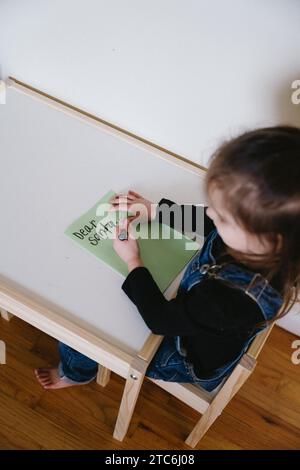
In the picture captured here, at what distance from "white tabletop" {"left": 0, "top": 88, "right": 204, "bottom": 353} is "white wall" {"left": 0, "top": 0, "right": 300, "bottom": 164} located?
83 mm

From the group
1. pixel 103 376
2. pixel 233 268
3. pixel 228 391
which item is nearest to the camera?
pixel 233 268

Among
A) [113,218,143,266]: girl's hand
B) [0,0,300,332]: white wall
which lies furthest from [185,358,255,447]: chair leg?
[0,0,300,332]: white wall

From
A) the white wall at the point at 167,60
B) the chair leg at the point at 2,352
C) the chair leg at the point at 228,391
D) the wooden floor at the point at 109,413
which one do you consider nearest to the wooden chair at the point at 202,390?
the chair leg at the point at 228,391

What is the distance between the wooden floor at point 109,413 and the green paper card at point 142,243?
0.53 metres

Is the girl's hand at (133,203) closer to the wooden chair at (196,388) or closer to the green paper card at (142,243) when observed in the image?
the green paper card at (142,243)

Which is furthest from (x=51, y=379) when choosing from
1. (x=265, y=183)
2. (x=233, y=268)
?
(x=265, y=183)

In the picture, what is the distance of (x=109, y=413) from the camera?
3.75 ft

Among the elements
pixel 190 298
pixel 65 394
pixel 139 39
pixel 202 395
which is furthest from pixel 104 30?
pixel 65 394

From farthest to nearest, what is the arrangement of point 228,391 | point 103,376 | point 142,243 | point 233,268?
point 103,376, point 142,243, point 228,391, point 233,268

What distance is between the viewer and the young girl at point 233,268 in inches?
22.1

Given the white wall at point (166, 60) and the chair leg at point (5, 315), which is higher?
the white wall at point (166, 60)

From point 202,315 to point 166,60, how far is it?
61 cm

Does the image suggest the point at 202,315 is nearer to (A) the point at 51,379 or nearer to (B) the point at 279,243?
(B) the point at 279,243

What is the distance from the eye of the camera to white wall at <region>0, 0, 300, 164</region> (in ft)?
2.73
